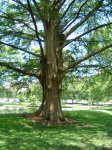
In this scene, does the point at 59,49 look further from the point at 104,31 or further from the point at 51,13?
the point at 104,31

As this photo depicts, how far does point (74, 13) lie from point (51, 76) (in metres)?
4.30

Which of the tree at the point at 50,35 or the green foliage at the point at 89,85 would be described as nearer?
the tree at the point at 50,35

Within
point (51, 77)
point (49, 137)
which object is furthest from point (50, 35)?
point (49, 137)

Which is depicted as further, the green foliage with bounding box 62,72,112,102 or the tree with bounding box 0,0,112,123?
the green foliage with bounding box 62,72,112,102

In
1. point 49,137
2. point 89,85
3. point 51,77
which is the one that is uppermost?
point 89,85

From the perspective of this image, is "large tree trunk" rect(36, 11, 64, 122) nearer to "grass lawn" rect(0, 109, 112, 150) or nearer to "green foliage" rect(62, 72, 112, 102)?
"grass lawn" rect(0, 109, 112, 150)

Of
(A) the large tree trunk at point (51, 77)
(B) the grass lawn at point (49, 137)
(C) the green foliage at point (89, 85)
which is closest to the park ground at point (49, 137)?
(B) the grass lawn at point (49, 137)

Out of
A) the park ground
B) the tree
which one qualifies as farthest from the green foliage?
the park ground

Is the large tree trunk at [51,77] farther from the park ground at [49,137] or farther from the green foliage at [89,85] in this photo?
the green foliage at [89,85]

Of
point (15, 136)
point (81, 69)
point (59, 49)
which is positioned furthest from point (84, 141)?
point (81, 69)

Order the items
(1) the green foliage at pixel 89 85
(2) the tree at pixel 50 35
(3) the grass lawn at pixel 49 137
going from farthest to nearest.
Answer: (1) the green foliage at pixel 89 85 → (2) the tree at pixel 50 35 → (3) the grass lawn at pixel 49 137

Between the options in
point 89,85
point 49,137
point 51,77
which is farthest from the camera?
point 89,85

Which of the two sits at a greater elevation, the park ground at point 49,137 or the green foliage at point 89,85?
the green foliage at point 89,85

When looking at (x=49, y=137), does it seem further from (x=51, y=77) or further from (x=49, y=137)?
(x=51, y=77)
